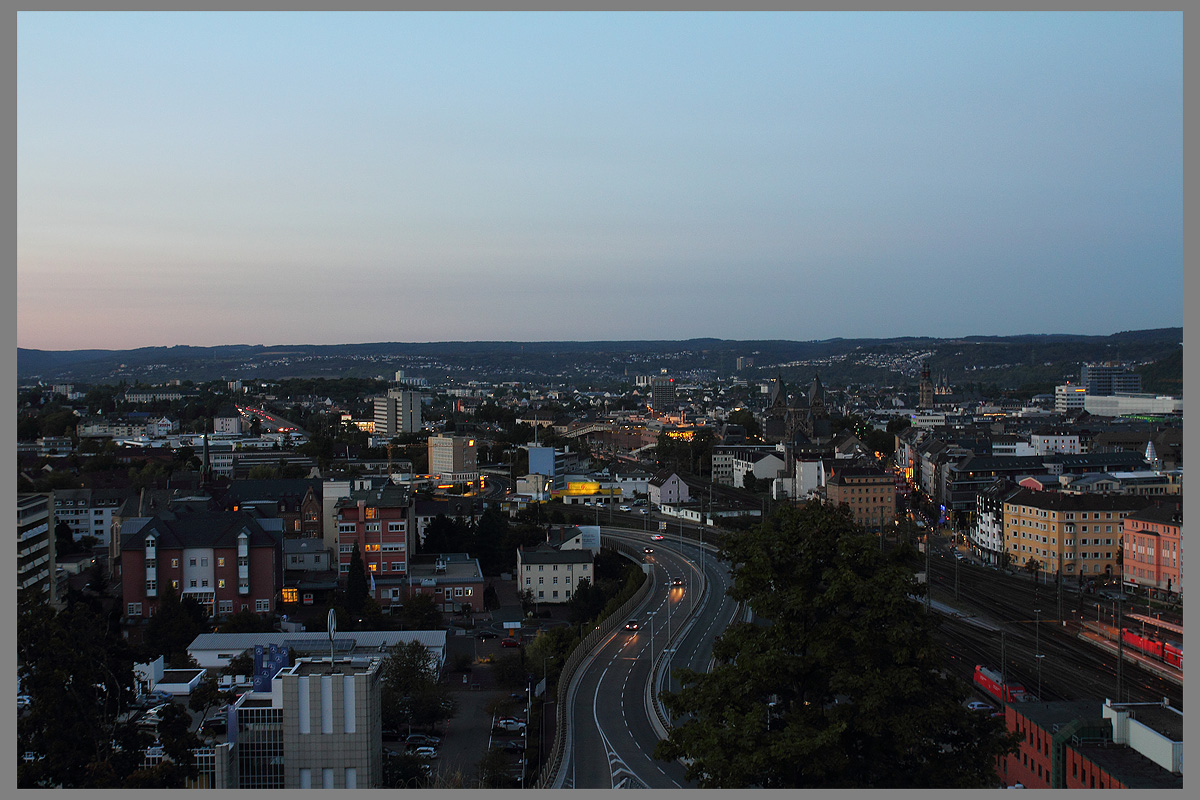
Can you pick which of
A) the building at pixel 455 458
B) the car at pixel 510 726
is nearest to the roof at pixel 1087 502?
the car at pixel 510 726

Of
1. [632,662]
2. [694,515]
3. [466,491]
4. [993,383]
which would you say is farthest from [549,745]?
[993,383]

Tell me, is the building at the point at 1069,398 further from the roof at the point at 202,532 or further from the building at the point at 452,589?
the roof at the point at 202,532

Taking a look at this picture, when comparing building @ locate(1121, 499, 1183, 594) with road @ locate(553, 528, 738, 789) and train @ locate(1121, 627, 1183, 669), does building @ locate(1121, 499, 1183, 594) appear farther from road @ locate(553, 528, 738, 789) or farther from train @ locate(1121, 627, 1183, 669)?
road @ locate(553, 528, 738, 789)

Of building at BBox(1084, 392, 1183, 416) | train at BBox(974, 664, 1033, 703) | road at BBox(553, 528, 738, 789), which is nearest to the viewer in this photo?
road at BBox(553, 528, 738, 789)

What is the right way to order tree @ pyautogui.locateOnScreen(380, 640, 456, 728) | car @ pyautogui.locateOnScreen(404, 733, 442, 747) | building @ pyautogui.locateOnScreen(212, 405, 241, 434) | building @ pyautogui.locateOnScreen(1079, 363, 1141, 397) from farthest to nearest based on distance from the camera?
1. building @ pyautogui.locateOnScreen(1079, 363, 1141, 397)
2. building @ pyautogui.locateOnScreen(212, 405, 241, 434)
3. tree @ pyautogui.locateOnScreen(380, 640, 456, 728)
4. car @ pyautogui.locateOnScreen(404, 733, 442, 747)

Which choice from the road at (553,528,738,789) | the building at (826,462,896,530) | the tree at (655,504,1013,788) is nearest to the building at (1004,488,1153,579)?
the building at (826,462,896,530)

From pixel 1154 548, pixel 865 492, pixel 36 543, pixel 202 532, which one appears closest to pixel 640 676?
pixel 202 532
